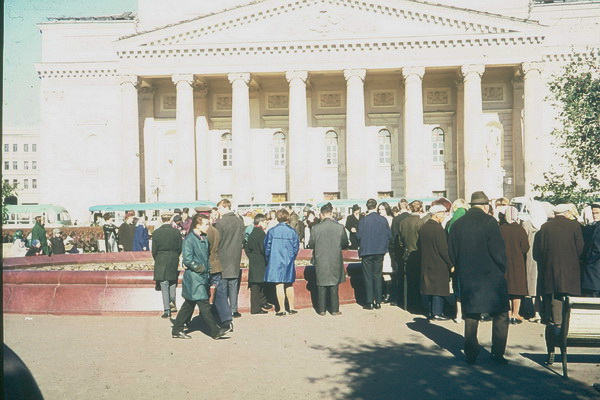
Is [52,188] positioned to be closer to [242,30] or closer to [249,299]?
[242,30]

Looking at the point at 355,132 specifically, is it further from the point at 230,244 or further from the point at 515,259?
the point at 515,259

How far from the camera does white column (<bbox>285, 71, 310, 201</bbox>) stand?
41750 millimetres

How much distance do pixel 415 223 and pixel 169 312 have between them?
16.1 feet

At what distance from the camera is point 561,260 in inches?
387

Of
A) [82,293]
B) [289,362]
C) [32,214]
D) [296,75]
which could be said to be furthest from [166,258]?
[32,214]

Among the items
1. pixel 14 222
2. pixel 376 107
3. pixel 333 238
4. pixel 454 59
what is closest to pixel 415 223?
pixel 333 238

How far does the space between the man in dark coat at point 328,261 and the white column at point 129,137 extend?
31687 millimetres

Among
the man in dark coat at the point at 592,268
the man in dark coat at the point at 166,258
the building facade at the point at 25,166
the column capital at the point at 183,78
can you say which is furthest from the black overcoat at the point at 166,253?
the building facade at the point at 25,166

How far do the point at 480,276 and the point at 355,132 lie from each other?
3362 cm

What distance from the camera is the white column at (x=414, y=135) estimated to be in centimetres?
4119

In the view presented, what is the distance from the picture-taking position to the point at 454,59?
41344mm

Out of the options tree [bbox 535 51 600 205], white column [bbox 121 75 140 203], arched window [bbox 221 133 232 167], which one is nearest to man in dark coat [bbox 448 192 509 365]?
tree [bbox 535 51 600 205]

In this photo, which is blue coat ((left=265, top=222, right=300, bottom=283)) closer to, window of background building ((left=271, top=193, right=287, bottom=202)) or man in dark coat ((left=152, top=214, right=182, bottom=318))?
man in dark coat ((left=152, top=214, right=182, bottom=318))

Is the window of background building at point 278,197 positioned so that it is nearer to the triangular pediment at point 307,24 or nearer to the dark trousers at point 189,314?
the triangular pediment at point 307,24
